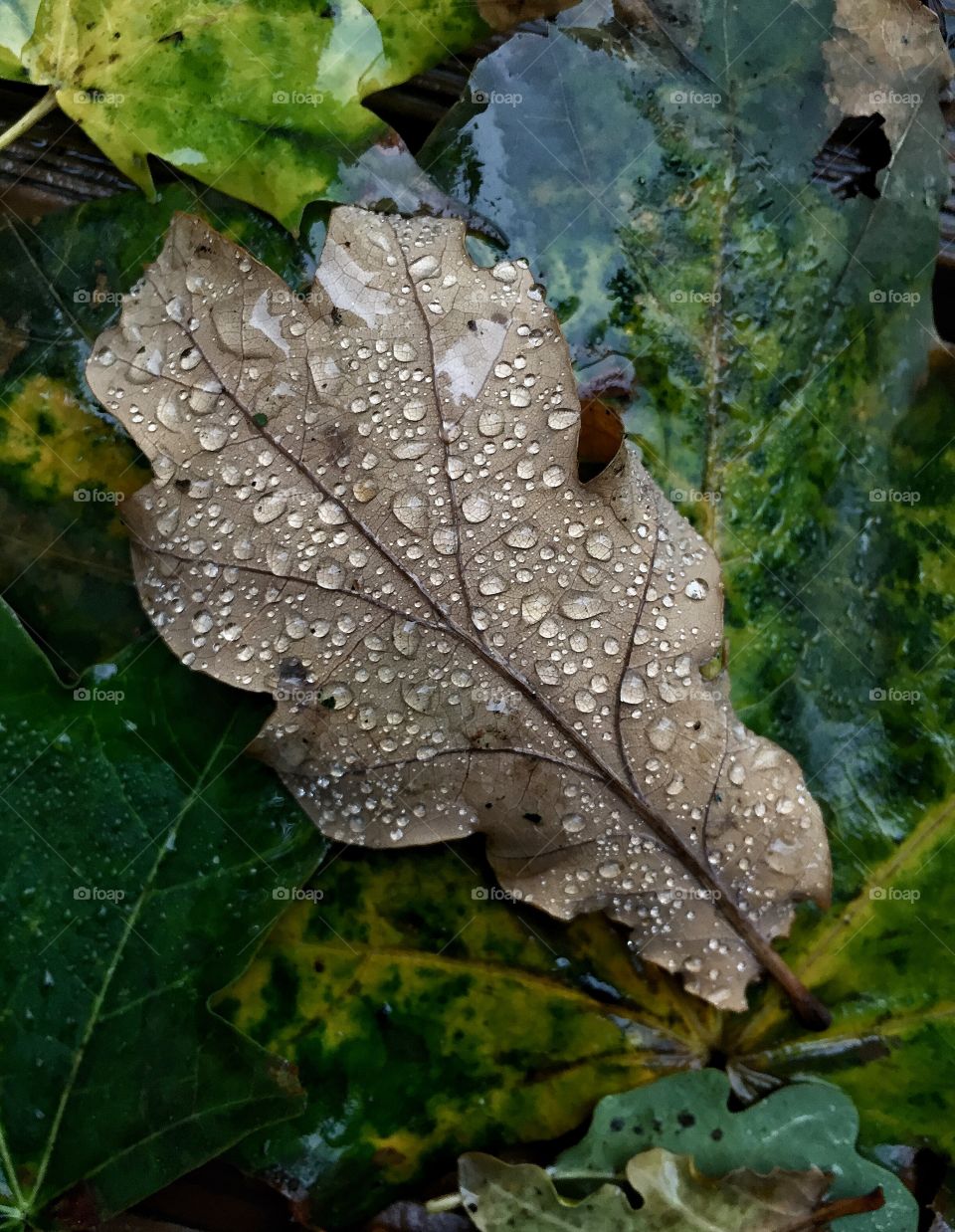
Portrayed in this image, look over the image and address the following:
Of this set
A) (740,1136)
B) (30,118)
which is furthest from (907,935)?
(30,118)

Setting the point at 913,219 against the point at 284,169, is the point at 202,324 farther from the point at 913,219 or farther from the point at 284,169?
the point at 913,219

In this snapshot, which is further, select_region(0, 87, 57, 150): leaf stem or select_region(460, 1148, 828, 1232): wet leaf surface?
select_region(0, 87, 57, 150): leaf stem

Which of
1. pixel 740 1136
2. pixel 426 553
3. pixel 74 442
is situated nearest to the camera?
pixel 426 553

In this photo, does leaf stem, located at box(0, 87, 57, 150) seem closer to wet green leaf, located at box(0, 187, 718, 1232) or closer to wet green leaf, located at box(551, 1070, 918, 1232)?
wet green leaf, located at box(0, 187, 718, 1232)

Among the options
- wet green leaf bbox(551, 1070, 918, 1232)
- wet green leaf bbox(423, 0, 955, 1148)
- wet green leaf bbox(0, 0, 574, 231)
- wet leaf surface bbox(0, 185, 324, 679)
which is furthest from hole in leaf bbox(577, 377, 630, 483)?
wet green leaf bbox(551, 1070, 918, 1232)

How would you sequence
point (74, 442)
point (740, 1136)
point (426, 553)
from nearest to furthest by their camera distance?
point (426, 553) → point (740, 1136) → point (74, 442)

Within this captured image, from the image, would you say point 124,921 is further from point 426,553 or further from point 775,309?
point 775,309

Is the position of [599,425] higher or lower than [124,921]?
higher
